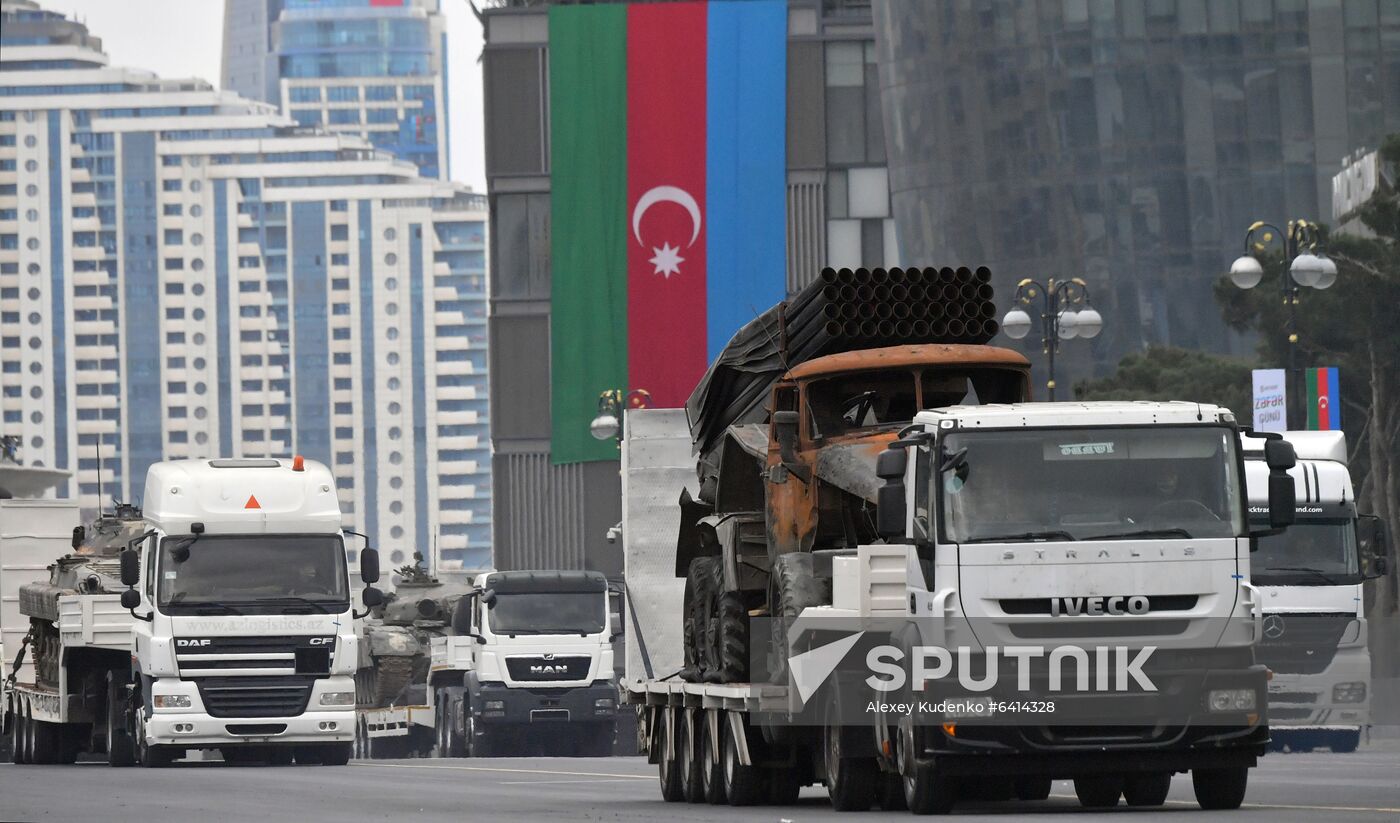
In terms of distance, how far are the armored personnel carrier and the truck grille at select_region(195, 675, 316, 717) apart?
16.9 metres

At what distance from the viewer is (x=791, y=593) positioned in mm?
17375

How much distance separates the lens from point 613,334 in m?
77.2

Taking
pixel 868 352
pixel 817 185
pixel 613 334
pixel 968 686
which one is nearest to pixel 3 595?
pixel 868 352

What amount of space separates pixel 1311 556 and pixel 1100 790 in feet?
37.7

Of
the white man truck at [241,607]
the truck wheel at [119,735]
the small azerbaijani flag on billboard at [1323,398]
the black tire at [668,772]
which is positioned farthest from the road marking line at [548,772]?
the small azerbaijani flag on billboard at [1323,398]

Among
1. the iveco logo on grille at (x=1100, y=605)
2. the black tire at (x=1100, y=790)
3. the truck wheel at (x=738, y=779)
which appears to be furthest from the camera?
the truck wheel at (x=738, y=779)

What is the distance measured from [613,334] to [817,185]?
8.48 m

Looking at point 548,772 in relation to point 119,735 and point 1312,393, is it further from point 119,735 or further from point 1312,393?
point 1312,393

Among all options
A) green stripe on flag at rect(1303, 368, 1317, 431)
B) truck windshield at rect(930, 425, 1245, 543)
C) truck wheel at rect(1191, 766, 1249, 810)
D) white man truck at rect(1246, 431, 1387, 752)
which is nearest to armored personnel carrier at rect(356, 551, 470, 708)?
green stripe on flag at rect(1303, 368, 1317, 431)

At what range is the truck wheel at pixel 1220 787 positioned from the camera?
15820mm

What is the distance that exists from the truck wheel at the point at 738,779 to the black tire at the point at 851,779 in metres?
1.57

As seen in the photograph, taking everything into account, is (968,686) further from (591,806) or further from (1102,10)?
(1102,10)

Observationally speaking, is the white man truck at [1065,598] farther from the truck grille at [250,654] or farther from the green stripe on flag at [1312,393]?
the green stripe on flag at [1312,393]

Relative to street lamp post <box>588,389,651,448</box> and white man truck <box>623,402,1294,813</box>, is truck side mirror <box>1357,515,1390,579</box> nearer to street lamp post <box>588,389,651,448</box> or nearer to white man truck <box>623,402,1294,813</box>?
white man truck <box>623,402,1294,813</box>
